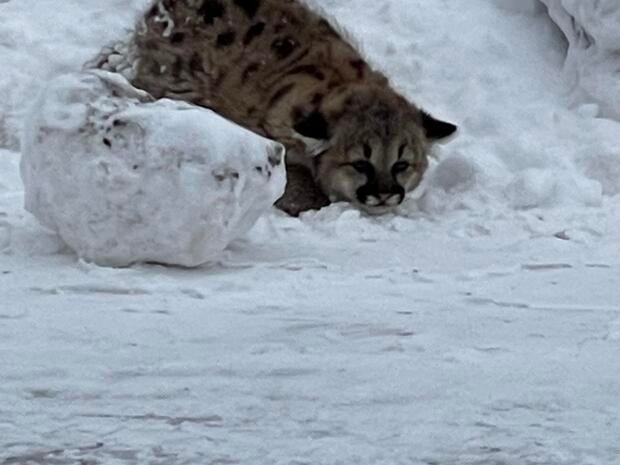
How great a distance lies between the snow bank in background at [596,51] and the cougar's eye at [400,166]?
1.42m

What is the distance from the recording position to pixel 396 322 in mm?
5922

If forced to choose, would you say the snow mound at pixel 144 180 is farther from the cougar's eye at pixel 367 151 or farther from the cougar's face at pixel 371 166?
the cougar's eye at pixel 367 151

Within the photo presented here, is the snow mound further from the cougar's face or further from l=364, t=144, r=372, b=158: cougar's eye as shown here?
l=364, t=144, r=372, b=158: cougar's eye

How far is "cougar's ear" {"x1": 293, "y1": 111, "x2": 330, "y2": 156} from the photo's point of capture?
8617 mm

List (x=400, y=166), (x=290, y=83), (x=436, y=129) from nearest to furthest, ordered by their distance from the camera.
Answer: (x=400, y=166) → (x=436, y=129) → (x=290, y=83)

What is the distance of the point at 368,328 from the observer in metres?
5.82

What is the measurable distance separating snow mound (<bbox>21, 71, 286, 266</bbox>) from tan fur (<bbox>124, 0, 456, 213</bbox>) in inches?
64.7

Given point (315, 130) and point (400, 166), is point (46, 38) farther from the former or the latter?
point (400, 166)

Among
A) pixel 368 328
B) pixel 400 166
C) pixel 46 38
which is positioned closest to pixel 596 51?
pixel 400 166

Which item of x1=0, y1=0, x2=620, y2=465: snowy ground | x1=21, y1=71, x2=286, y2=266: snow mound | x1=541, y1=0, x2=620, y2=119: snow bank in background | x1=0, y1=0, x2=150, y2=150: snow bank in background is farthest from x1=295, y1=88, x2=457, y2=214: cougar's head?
x1=0, y1=0, x2=150, y2=150: snow bank in background

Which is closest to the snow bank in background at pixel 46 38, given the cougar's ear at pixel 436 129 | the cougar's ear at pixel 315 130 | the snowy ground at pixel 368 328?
the snowy ground at pixel 368 328

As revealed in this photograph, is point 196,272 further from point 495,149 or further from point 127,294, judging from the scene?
point 495,149

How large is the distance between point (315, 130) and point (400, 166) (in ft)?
1.73

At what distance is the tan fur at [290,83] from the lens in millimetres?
8484
